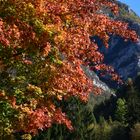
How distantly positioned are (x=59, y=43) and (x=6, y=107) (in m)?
3.00

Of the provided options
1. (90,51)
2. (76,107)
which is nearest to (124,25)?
(90,51)

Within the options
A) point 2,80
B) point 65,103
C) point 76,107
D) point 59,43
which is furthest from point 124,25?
point 76,107

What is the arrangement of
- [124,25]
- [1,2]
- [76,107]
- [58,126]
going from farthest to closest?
[76,107], [58,126], [124,25], [1,2]

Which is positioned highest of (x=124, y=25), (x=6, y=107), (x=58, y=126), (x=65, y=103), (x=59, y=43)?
(x=65, y=103)

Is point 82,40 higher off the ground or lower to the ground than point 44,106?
higher

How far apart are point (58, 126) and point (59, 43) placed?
84.7 m

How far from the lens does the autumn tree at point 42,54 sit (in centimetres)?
1642

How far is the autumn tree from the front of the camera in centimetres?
1642

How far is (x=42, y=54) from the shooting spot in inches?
666

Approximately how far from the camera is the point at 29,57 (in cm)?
1784

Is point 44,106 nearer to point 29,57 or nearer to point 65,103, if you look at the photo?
point 29,57

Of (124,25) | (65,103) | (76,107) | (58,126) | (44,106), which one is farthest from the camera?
(76,107)

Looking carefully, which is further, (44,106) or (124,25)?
(124,25)

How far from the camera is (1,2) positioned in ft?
52.9
